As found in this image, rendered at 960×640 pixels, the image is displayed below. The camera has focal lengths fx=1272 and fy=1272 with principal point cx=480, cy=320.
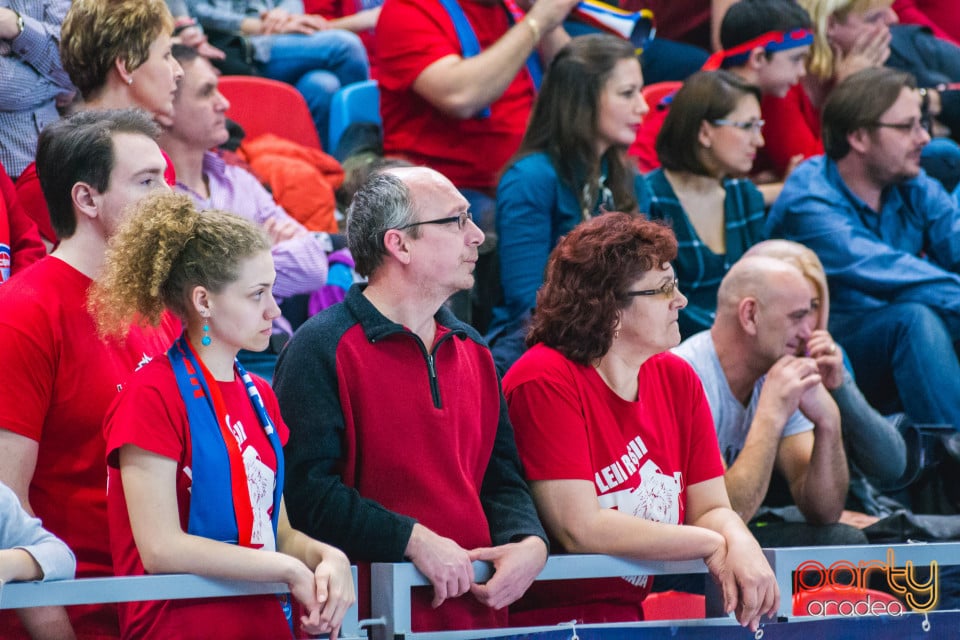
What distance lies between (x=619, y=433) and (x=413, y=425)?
0.49 m

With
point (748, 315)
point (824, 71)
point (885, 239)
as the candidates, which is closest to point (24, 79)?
point (748, 315)

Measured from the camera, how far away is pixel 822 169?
181 inches

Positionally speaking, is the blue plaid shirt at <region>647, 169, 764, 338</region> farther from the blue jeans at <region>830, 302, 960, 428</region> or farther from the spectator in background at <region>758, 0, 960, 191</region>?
the spectator in background at <region>758, 0, 960, 191</region>

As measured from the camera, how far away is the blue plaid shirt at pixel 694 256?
4.11 metres

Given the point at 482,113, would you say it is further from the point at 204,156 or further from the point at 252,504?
the point at 252,504

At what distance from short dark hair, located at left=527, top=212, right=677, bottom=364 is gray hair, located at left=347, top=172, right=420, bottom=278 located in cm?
38

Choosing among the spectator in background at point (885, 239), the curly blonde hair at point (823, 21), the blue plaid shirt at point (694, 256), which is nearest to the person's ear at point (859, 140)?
the spectator in background at point (885, 239)

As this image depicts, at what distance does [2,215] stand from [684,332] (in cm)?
218

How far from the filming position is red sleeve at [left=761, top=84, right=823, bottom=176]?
5219mm

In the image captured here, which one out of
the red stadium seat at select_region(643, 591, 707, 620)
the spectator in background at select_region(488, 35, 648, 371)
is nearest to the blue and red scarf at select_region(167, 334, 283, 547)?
the red stadium seat at select_region(643, 591, 707, 620)

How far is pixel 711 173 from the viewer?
14.2 ft

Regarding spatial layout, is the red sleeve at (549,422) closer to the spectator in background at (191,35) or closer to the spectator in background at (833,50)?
the spectator in background at (191,35)

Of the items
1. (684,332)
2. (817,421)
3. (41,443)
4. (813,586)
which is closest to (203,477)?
(41,443)

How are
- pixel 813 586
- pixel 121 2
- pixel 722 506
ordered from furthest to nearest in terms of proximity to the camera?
1. pixel 121 2
2. pixel 722 506
3. pixel 813 586
